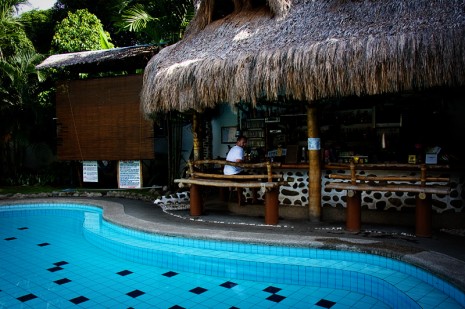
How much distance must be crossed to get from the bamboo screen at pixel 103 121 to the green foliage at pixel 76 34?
299 cm

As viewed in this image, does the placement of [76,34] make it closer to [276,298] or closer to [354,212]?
[354,212]

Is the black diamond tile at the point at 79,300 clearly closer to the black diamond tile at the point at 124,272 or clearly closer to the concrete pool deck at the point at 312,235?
the black diamond tile at the point at 124,272

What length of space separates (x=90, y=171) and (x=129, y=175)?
4.39 feet

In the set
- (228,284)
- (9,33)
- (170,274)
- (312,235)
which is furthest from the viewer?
(9,33)

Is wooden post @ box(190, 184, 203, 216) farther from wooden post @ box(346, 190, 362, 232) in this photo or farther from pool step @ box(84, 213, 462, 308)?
wooden post @ box(346, 190, 362, 232)

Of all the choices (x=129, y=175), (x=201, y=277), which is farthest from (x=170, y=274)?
(x=129, y=175)

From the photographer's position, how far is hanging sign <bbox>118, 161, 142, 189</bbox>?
1033 centimetres

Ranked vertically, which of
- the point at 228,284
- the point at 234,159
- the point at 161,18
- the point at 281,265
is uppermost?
the point at 161,18

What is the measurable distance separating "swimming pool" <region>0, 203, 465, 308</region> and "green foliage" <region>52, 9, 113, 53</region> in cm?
903

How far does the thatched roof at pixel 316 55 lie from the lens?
4.89 metres

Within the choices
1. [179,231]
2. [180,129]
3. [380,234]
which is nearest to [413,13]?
[380,234]

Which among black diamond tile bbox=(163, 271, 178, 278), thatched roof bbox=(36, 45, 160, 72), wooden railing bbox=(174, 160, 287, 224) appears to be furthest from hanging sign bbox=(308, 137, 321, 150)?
thatched roof bbox=(36, 45, 160, 72)

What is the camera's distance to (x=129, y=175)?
10.4 metres

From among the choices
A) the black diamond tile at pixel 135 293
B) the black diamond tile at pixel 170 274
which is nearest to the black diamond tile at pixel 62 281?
the black diamond tile at pixel 135 293
